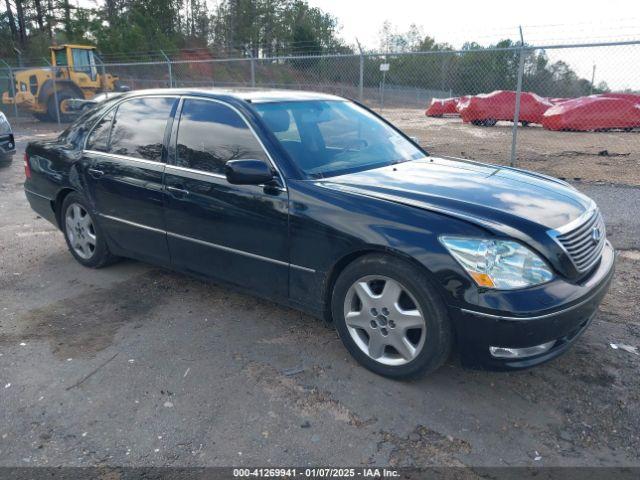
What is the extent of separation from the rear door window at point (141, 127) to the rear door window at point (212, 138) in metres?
0.24

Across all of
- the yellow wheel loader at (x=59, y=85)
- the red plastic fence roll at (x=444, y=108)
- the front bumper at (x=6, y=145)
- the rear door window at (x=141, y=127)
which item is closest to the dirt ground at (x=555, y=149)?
the red plastic fence roll at (x=444, y=108)

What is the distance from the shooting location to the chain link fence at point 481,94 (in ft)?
41.7

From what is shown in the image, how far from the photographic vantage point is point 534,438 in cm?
267

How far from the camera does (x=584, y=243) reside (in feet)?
10.1

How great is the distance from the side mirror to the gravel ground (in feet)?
3.65

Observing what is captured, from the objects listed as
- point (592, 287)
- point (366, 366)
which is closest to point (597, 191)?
point (592, 287)

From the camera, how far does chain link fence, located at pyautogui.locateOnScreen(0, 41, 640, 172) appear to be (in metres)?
12.7

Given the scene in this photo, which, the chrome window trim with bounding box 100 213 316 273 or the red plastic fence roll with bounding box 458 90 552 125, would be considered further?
the red plastic fence roll with bounding box 458 90 552 125

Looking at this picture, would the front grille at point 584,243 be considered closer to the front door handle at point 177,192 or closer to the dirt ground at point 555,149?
the front door handle at point 177,192

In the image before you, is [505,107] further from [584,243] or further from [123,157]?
[584,243]

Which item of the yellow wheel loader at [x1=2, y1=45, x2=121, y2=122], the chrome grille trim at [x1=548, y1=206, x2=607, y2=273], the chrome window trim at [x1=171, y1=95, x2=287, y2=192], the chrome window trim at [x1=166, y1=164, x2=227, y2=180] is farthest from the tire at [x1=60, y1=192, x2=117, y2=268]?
the yellow wheel loader at [x1=2, y1=45, x2=121, y2=122]

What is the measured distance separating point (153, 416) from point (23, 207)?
6080 millimetres

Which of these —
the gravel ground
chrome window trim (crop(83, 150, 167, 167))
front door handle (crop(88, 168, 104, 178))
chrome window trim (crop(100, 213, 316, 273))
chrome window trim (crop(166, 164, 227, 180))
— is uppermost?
chrome window trim (crop(83, 150, 167, 167))

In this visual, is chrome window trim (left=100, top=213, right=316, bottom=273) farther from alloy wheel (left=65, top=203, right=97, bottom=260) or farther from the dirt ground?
the dirt ground
